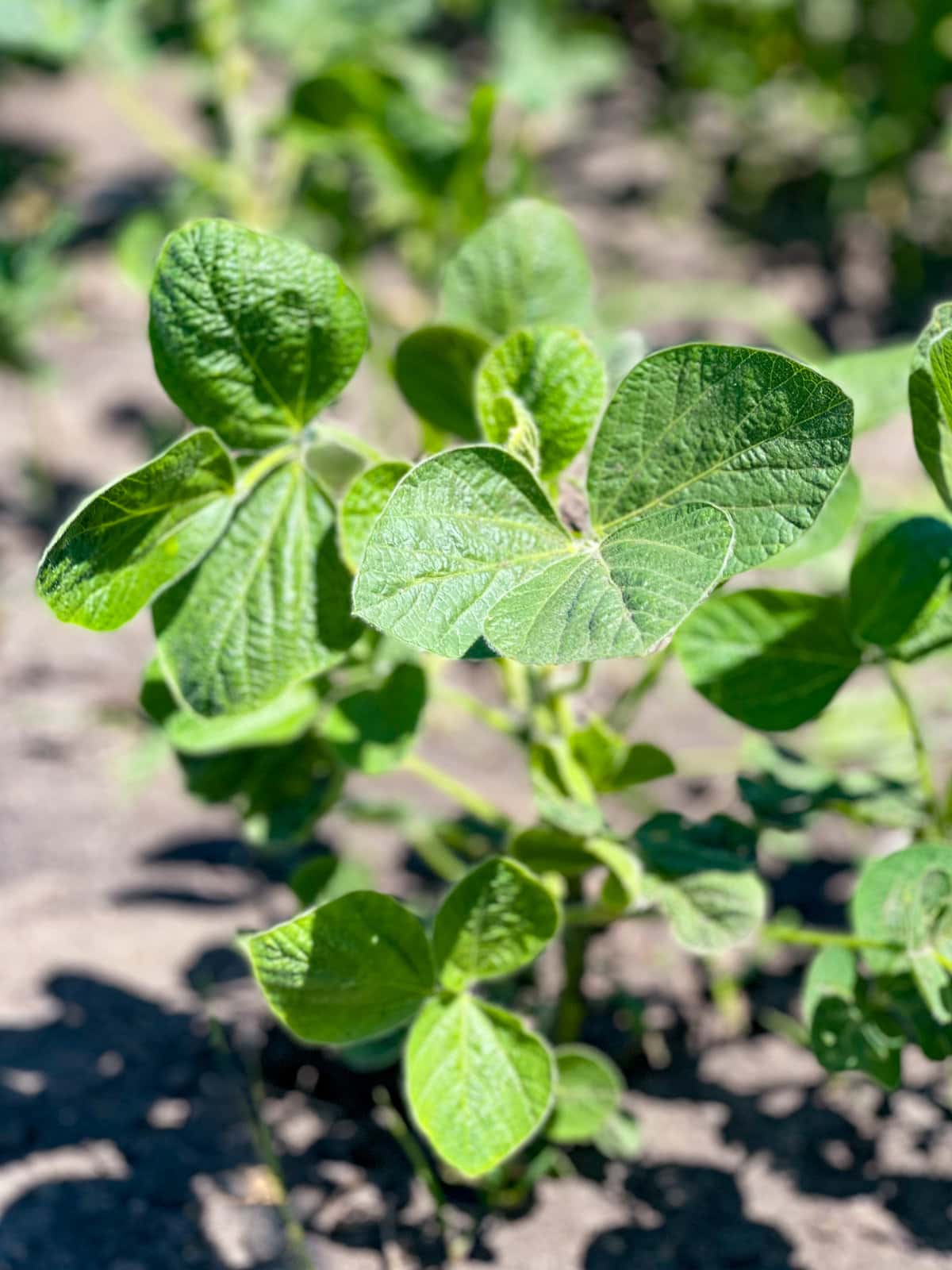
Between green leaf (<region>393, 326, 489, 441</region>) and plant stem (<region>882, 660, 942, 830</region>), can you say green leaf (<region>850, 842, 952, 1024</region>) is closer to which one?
plant stem (<region>882, 660, 942, 830</region>)

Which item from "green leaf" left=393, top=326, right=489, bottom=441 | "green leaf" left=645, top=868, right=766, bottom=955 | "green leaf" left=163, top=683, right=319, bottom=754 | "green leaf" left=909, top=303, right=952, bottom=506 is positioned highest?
"green leaf" left=909, top=303, right=952, bottom=506

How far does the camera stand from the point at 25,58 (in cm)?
252

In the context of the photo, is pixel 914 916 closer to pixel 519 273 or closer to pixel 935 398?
pixel 935 398

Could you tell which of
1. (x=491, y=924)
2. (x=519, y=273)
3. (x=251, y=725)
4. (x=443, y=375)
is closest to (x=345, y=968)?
(x=491, y=924)

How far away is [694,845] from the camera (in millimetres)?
1099

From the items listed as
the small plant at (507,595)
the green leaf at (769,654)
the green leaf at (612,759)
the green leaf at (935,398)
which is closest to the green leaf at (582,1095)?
the small plant at (507,595)

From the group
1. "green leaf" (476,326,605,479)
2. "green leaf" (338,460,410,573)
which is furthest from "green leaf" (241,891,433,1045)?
"green leaf" (476,326,605,479)

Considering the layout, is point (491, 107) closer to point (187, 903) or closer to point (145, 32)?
point (187, 903)

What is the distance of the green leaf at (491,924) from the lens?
100cm

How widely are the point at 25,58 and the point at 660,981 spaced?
205cm

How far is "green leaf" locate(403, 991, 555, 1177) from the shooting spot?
37.8 inches

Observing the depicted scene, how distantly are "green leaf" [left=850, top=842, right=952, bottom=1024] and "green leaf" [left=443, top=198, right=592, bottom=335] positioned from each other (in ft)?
1.80

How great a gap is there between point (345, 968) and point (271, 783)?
0.31 m

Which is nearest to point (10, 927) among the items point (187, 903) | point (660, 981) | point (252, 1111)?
point (187, 903)
